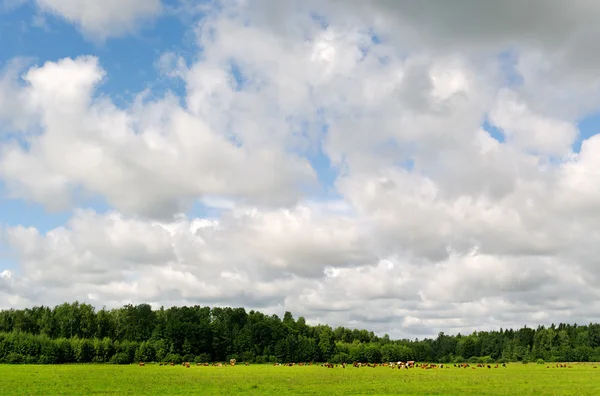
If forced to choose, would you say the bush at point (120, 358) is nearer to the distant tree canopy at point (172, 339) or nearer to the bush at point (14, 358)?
the distant tree canopy at point (172, 339)

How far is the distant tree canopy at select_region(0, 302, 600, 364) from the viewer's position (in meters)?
105

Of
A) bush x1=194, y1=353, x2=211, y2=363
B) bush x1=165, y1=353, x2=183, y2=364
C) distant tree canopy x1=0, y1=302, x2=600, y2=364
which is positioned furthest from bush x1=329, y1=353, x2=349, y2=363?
bush x1=165, y1=353, x2=183, y2=364

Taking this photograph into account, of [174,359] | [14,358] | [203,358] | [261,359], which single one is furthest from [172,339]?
[14,358]

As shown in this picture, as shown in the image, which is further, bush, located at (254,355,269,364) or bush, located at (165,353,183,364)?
bush, located at (254,355,269,364)

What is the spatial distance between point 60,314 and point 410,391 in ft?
404

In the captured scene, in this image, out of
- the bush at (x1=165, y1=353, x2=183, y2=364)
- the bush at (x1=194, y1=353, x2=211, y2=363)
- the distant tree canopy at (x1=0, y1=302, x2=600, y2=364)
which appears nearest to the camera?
the distant tree canopy at (x1=0, y1=302, x2=600, y2=364)

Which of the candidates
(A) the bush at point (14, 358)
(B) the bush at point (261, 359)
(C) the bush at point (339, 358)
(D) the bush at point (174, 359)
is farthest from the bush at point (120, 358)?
(C) the bush at point (339, 358)

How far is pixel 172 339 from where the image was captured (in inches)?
5089

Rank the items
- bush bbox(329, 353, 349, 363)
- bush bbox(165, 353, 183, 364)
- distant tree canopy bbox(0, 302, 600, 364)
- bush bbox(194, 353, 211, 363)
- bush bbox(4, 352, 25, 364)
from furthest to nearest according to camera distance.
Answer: bush bbox(329, 353, 349, 363), bush bbox(194, 353, 211, 363), bush bbox(165, 353, 183, 364), distant tree canopy bbox(0, 302, 600, 364), bush bbox(4, 352, 25, 364)

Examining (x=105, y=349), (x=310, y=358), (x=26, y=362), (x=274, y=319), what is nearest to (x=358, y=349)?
(x=310, y=358)

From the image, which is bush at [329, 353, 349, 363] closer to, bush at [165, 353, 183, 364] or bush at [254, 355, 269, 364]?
bush at [254, 355, 269, 364]

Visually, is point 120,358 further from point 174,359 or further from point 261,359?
point 261,359

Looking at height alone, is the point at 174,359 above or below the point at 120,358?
below

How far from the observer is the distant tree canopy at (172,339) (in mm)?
105438
